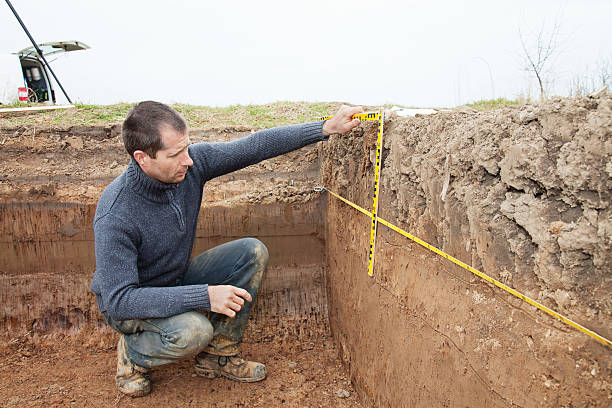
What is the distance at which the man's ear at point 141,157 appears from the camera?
7.33 ft

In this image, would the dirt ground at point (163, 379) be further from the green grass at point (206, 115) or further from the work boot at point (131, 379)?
the green grass at point (206, 115)

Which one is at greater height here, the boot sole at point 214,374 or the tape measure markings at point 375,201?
the tape measure markings at point 375,201

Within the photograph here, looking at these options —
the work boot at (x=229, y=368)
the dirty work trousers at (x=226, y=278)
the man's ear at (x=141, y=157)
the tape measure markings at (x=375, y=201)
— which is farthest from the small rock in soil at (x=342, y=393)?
the man's ear at (x=141, y=157)

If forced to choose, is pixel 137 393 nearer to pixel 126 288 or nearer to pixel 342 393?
pixel 126 288

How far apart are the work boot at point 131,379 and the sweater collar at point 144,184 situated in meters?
1.02

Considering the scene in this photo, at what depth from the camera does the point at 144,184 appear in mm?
2332

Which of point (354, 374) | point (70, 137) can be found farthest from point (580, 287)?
point (70, 137)

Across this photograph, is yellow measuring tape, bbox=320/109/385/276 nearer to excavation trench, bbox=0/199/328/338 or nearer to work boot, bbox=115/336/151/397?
excavation trench, bbox=0/199/328/338

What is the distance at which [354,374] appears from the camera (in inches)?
110

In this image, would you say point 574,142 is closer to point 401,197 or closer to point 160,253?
point 401,197

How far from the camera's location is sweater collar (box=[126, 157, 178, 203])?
2320 mm

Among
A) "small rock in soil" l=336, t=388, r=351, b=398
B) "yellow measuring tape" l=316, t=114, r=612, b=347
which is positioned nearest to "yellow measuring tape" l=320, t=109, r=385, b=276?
"yellow measuring tape" l=316, t=114, r=612, b=347

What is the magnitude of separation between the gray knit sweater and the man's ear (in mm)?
59

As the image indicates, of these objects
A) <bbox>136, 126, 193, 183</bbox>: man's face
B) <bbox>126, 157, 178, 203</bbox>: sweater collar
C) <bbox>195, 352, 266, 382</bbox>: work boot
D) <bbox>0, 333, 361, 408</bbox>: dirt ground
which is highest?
<bbox>136, 126, 193, 183</bbox>: man's face
